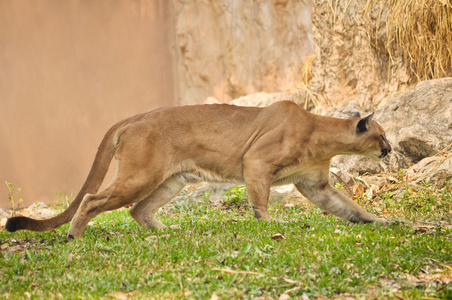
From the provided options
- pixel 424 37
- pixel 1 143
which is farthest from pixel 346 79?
pixel 1 143

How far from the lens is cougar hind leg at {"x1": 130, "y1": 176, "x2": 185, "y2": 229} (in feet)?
21.3

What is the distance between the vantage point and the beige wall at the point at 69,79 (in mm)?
12484

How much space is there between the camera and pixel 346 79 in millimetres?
11992

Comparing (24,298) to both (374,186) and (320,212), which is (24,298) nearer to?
(320,212)

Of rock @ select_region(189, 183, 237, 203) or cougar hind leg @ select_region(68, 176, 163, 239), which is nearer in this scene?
cougar hind leg @ select_region(68, 176, 163, 239)

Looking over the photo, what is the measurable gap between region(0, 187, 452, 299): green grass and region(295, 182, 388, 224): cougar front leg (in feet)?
1.81

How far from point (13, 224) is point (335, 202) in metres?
3.54

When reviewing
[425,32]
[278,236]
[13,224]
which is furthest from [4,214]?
[425,32]

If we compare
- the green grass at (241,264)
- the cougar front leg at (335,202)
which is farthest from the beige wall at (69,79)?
the cougar front leg at (335,202)

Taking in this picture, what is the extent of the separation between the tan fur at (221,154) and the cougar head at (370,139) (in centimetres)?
1

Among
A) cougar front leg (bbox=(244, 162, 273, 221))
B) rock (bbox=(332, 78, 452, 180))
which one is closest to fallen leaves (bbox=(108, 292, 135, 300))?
cougar front leg (bbox=(244, 162, 273, 221))

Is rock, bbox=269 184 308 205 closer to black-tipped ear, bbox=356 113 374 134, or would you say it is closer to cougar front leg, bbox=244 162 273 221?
black-tipped ear, bbox=356 113 374 134

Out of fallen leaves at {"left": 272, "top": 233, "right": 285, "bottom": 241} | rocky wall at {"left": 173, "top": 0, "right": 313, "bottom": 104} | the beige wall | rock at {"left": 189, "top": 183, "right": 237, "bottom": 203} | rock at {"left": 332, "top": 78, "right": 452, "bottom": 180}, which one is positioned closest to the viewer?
fallen leaves at {"left": 272, "top": 233, "right": 285, "bottom": 241}

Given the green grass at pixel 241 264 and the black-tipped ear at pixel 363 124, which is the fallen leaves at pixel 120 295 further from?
the black-tipped ear at pixel 363 124
